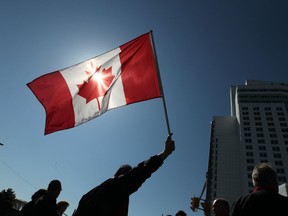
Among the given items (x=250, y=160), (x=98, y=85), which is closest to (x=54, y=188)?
(x=98, y=85)

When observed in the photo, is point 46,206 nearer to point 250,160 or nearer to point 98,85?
point 98,85

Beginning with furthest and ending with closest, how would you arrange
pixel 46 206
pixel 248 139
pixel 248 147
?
1. pixel 248 139
2. pixel 248 147
3. pixel 46 206

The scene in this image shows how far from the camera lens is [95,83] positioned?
21.1 feet

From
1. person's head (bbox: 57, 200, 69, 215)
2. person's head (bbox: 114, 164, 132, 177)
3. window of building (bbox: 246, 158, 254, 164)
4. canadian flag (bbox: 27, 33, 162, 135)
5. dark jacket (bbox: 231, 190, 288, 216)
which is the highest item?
window of building (bbox: 246, 158, 254, 164)

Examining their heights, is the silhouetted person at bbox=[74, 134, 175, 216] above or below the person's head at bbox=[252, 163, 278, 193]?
below

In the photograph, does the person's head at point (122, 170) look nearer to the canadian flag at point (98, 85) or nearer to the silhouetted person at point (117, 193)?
the silhouetted person at point (117, 193)

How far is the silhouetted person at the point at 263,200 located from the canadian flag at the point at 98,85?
9.76 ft

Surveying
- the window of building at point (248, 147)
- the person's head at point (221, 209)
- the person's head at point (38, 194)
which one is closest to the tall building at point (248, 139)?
the window of building at point (248, 147)

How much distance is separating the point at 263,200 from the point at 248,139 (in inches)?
3842

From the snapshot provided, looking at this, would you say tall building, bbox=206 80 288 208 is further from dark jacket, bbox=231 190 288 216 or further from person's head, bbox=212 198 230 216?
dark jacket, bbox=231 190 288 216

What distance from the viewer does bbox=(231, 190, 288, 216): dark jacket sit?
2615 mm

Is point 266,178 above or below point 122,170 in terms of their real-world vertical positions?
below

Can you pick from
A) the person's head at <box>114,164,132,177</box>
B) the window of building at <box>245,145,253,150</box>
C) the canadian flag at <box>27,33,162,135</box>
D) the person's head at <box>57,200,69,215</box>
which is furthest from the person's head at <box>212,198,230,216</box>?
the window of building at <box>245,145,253,150</box>

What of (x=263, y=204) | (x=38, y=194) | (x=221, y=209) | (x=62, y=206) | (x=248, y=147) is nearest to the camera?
(x=263, y=204)
